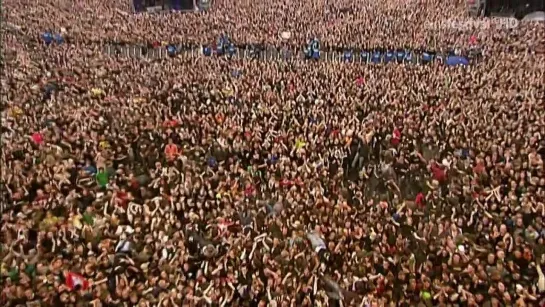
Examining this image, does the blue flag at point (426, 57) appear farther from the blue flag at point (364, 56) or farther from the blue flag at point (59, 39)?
the blue flag at point (59, 39)

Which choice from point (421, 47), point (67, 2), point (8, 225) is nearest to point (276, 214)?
point (8, 225)

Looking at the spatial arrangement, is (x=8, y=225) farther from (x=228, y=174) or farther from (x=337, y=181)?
(x=337, y=181)

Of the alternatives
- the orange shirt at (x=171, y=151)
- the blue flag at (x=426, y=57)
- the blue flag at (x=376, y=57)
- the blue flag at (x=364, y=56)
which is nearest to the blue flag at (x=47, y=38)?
the orange shirt at (x=171, y=151)

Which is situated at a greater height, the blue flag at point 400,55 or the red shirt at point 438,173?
the blue flag at point 400,55

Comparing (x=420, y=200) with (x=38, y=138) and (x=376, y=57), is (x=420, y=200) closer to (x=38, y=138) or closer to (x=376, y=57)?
(x=38, y=138)

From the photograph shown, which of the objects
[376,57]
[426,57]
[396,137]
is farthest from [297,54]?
[396,137]

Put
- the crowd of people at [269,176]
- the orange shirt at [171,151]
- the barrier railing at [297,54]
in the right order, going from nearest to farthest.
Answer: the crowd of people at [269,176] < the orange shirt at [171,151] < the barrier railing at [297,54]

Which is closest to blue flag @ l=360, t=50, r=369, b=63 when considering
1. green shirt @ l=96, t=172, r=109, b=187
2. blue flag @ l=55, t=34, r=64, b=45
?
blue flag @ l=55, t=34, r=64, b=45

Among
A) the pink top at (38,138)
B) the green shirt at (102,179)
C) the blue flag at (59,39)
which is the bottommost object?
the green shirt at (102,179)

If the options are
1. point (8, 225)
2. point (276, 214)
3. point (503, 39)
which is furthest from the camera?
point (503, 39)
